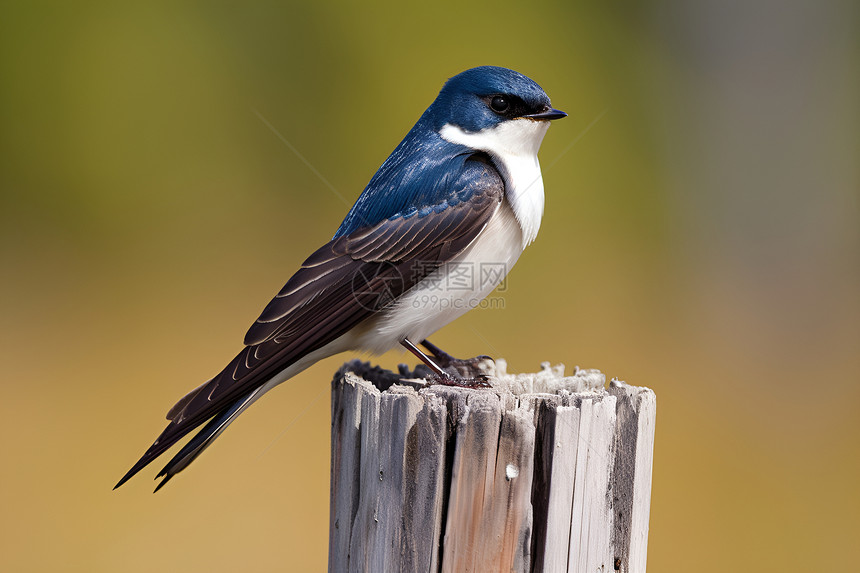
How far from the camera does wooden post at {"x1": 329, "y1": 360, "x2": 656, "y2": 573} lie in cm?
208

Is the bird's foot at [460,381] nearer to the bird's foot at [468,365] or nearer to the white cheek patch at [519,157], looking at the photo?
the bird's foot at [468,365]

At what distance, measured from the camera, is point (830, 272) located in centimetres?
790

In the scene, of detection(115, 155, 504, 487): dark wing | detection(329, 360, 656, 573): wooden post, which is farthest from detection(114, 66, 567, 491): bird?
detection(329, 360, 656, 573): wooden post

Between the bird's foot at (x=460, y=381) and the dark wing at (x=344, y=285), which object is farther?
the bird's foot at (x=460, y=381)

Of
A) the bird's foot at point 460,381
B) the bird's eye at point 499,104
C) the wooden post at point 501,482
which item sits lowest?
the wooden post at point 501,482

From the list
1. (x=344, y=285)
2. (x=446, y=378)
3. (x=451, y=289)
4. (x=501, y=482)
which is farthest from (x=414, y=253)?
(x=501, y=482)

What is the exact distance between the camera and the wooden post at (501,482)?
6.82ft

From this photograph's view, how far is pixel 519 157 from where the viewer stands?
11.6ft

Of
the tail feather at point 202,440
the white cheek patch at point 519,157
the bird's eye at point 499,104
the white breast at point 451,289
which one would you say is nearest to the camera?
the tail feather at point 202,440

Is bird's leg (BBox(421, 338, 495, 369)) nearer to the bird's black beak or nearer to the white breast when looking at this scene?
the white breast

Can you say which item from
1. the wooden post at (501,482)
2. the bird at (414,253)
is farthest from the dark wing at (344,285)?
the wooden post at (501,482)

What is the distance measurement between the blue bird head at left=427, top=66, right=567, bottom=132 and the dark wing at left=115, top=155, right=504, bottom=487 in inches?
11.4

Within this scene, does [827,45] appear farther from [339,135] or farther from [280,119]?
[280,119]

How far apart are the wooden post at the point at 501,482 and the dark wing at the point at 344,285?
782 millimetres
